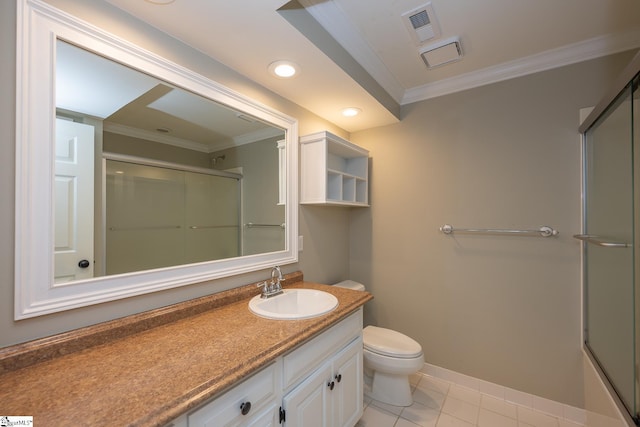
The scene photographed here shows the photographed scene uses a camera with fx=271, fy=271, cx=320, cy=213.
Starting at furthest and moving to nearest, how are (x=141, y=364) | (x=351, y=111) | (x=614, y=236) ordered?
(x=351, y=111) → (x=614, y=236) → (x=141, y=364)

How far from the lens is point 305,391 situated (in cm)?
116

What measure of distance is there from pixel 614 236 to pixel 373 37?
1676 millimetres

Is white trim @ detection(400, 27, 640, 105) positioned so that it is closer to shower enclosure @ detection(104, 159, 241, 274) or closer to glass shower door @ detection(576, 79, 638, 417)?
glass shower door @ detection(576, 79, 638, 417)

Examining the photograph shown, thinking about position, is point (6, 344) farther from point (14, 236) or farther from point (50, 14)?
point (50, 14)

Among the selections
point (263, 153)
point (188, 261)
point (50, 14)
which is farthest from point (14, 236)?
point (263, 153)

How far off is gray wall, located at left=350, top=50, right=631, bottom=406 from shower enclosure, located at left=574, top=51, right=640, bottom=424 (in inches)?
3.9

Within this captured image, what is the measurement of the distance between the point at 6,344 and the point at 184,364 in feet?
1.73

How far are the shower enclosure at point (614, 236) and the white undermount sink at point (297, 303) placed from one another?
132 centimetres

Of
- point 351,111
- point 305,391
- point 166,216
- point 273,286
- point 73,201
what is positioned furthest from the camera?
point 351,111

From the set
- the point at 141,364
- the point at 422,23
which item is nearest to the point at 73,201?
the point at 141,364

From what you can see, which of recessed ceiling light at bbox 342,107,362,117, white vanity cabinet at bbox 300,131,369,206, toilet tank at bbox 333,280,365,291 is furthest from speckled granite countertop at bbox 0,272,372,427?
recessed ceiling light at bbox 342,107,362,117

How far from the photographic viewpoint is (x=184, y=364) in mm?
857

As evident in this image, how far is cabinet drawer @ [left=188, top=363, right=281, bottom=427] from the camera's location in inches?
30.7

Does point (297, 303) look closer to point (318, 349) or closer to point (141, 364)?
point (318, 349)
